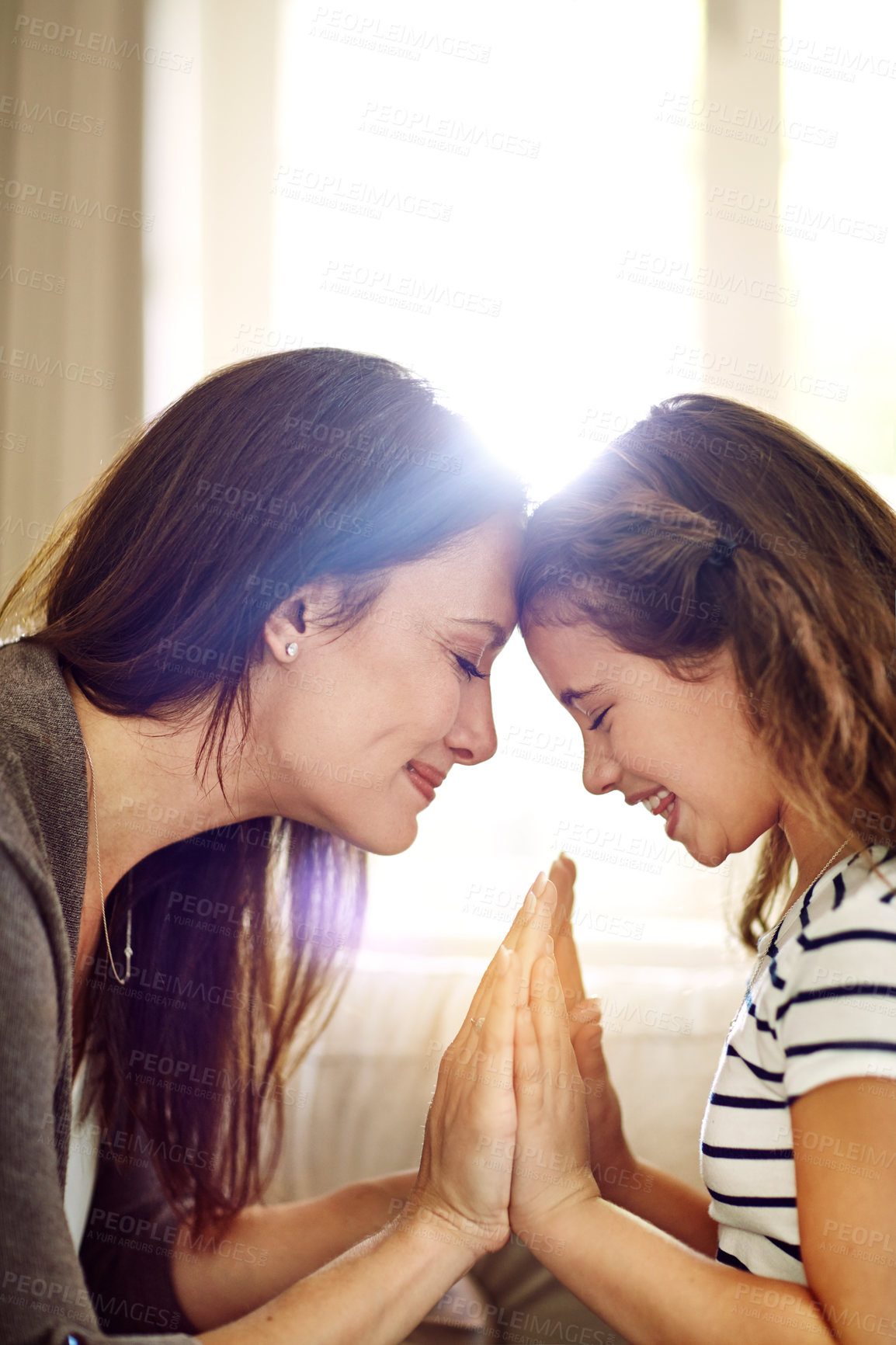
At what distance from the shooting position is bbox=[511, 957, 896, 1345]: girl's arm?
2.52 feet

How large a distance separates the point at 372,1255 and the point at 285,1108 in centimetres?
46

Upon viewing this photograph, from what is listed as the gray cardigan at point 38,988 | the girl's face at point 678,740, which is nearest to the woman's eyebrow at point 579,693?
the girl's face at point 678,740

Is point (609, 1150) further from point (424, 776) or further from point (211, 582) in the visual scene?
point (211, 582)

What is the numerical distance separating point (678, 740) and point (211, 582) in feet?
1.69

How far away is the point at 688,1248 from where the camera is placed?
0.93 meters

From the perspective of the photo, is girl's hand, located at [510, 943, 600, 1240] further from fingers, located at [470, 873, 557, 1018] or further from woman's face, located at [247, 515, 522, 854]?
woman's face, located at [247, 515, 522, 854]

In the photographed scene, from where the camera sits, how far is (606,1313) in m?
0.93

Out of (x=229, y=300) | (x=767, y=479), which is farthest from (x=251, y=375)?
(x=229, y=300)

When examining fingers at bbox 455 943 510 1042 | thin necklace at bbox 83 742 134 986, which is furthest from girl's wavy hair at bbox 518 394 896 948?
thin necklace at bbox 83 742 134 986

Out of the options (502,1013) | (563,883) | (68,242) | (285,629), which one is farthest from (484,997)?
(68,242)

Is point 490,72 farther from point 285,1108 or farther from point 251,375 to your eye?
point 285,1108

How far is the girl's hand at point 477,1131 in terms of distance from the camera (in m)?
1.00

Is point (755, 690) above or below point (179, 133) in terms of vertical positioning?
below

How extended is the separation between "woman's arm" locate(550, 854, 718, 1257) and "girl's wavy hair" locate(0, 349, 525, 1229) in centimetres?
42
